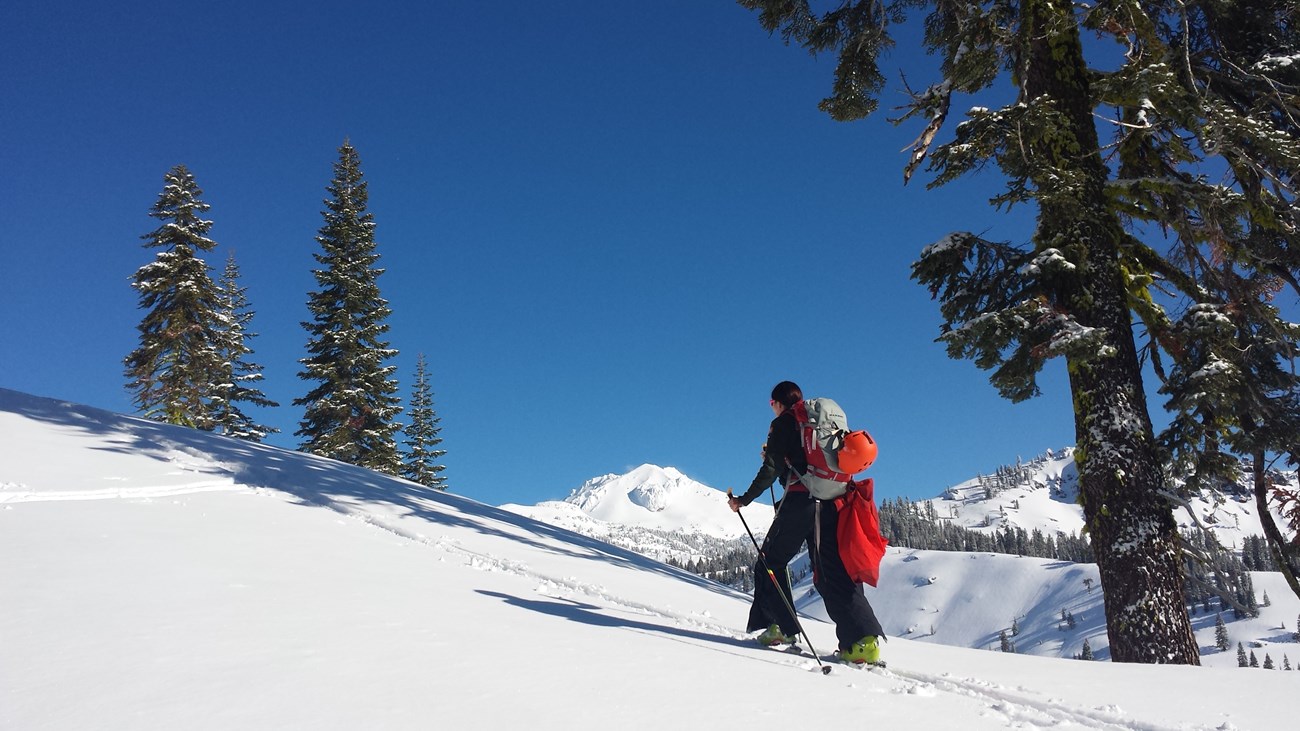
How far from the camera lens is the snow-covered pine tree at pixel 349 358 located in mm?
27500

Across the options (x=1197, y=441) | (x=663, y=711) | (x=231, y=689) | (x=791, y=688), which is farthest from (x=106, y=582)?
(x=1197, y=441)

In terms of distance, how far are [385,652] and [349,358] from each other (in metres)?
27.0

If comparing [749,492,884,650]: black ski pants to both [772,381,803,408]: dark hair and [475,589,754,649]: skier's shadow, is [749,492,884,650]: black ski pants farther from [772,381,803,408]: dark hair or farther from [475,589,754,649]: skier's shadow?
[772,381,803,408]: dark hair

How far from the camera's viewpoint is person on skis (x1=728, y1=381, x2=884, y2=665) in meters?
4.87

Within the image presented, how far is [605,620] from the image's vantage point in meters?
5.34

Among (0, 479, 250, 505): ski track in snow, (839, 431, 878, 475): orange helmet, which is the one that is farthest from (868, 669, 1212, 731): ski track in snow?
(0, 479, 250, 505): ski track in snow

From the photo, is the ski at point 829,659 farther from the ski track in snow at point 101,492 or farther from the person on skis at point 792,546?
the ski track in snow at point 101,492

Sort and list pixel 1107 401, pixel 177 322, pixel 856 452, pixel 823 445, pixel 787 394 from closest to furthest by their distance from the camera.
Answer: pixel 856 452 < pixel 823 445 < pixel 787 394 < pixel 1107 401 < pixel 177 322

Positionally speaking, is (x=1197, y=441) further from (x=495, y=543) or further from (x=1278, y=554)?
(x=495, y=543)

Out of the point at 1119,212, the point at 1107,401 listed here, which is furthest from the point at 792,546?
the point at 1119,212

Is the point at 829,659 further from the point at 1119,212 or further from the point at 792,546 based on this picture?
the point at 1119,212

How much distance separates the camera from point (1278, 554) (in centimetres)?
786

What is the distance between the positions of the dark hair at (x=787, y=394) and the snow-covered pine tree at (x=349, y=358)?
24.9 m

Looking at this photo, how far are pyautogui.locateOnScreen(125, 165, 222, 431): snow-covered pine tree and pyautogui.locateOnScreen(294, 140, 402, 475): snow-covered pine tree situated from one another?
369 cm
